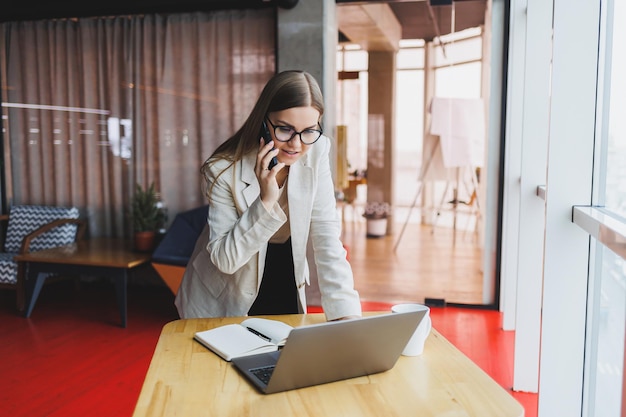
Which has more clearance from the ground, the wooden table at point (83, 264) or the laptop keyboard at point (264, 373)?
the laptop keyboard at point (264, 373)

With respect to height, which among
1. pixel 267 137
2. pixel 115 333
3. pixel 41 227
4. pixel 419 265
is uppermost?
pixel 267 137

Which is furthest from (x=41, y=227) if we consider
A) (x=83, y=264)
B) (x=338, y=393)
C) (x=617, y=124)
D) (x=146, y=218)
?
(x=617, y=124)

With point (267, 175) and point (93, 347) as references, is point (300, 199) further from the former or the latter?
point (93, 347)

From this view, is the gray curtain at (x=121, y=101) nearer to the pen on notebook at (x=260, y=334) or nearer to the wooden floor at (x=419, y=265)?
the wooden floor at (x=419, y=265)

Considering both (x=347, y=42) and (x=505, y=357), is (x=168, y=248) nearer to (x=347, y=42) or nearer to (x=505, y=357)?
(x=347, y=42)

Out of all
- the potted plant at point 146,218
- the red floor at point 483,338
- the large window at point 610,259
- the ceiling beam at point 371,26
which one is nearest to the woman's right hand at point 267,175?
the large window at point 610,259

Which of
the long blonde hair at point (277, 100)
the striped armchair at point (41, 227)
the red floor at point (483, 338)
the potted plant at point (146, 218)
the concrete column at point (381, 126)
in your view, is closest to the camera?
the long blonde hair at point (277, 100)

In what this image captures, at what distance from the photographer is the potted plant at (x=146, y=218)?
5.29m

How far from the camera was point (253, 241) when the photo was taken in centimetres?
197

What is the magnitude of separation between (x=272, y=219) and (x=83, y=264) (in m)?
3.48

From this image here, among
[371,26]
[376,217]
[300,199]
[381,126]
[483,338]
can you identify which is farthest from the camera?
[376,217]

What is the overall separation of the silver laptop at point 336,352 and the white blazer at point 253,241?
437 millimetres

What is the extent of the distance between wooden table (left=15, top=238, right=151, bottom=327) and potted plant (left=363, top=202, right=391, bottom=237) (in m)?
2.06

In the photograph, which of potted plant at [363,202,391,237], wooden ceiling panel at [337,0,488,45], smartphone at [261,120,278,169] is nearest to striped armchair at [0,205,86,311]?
potted plant at [363,202,391,237]
